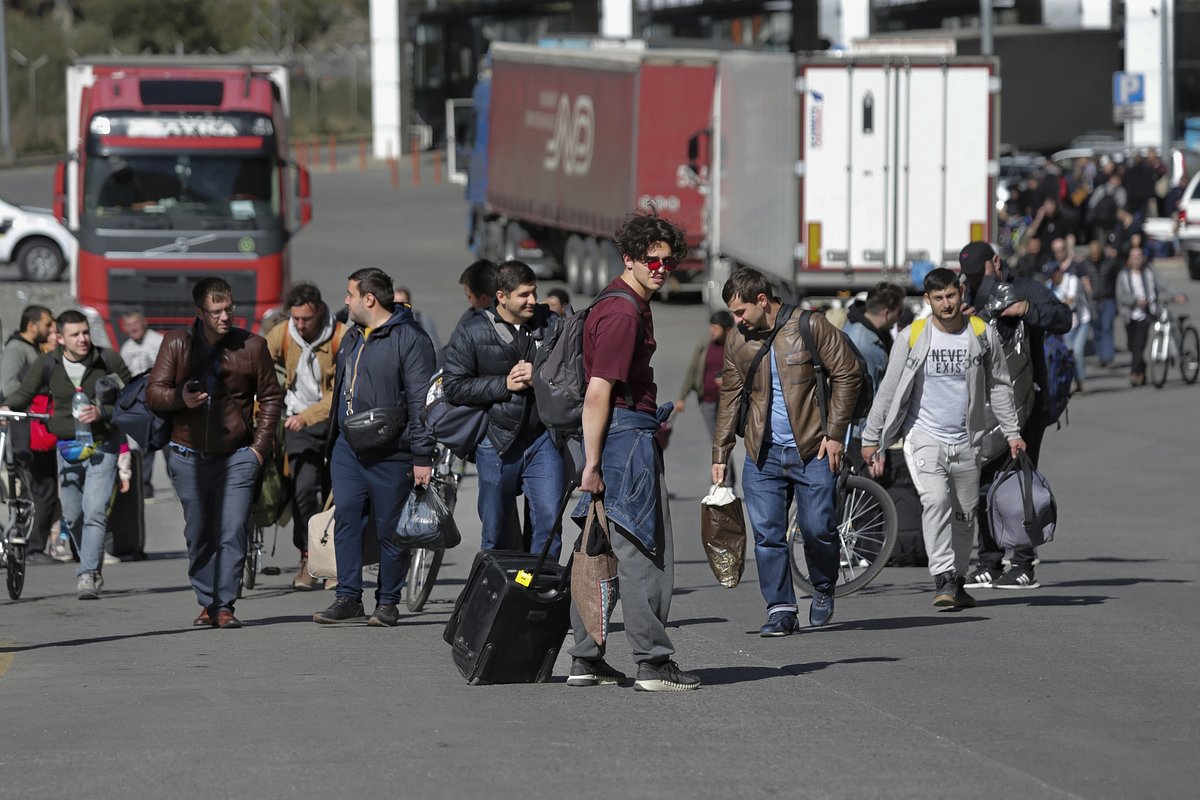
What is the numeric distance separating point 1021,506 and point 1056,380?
1.01 m

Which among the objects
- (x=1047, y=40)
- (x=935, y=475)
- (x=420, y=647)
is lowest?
(x=420, y=647)

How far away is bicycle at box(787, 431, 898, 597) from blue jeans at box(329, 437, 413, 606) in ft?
7.54

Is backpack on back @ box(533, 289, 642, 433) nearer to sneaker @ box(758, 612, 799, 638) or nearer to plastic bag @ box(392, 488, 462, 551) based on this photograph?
plastic bag @ box(392, 488, 462, 551)

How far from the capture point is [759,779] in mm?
6270

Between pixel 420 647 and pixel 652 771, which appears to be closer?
pixel 652 771

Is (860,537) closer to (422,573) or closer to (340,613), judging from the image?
(422,573)

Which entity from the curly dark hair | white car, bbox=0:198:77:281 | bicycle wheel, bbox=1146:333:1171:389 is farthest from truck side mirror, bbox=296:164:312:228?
the curly dark hair

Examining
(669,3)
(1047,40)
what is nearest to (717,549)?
(1047,40)

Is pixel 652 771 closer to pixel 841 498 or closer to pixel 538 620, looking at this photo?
pixel 538 620

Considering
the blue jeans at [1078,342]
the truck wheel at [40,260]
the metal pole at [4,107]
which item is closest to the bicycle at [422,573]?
the blue jeans at [1078,342]

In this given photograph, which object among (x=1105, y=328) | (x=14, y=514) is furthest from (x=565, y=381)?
(x=1105, y=328)

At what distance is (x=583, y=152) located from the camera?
32.6m

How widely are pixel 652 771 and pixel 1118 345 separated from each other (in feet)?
74.6

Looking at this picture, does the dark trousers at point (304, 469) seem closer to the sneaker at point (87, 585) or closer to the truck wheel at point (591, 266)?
the sneaker at point (87, 585)
